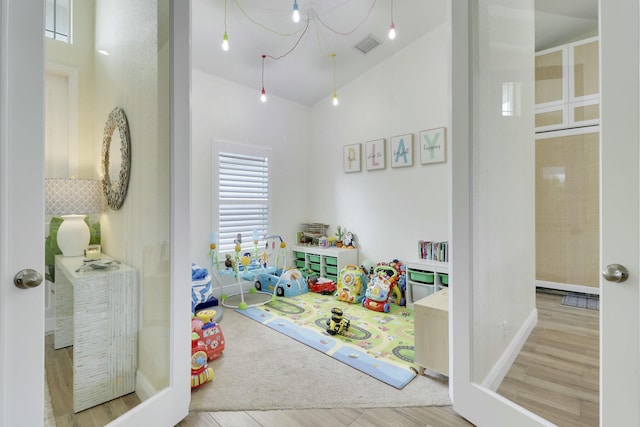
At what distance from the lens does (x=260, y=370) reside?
2148mm

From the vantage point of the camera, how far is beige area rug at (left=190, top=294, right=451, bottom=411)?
178 cm

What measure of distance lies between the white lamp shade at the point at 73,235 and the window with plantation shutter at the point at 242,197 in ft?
8.23

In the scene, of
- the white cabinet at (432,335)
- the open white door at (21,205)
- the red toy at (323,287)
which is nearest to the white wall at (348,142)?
the red toy at (323,287)

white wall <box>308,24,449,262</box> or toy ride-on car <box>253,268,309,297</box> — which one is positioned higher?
white wall <box>308,24,449,262</box>

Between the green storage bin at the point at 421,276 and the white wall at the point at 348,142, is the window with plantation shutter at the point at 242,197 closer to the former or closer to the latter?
the white wall at the point at 348,142

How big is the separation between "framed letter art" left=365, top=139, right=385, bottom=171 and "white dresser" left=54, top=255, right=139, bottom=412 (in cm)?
328

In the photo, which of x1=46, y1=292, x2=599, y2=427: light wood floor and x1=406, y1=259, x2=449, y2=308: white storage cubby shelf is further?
x1=406, y1=259, x2=449, y2=308: white storage cubby shelf

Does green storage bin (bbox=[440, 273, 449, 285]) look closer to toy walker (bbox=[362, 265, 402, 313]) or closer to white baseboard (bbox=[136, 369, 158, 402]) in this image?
toy walker (bbox=[362, 265, 402, 313])

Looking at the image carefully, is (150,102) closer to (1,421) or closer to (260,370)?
(1,421)

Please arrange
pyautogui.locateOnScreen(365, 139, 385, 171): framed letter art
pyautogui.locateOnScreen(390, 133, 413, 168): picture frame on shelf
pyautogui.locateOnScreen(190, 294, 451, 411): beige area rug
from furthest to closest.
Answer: pyautogui.locateOnScreen(365, 139, 385, 171): framed letter art
pyautogui.locateOnScreen(390, 133, 413, 168): picture frame on shelf
pyautogui.locateOnScreen(190, 294, 451, 411): beige area rug

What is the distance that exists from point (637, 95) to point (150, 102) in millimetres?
Result: 2188

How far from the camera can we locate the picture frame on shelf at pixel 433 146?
3.53m

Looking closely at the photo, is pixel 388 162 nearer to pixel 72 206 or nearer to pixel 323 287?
pixel 323 287

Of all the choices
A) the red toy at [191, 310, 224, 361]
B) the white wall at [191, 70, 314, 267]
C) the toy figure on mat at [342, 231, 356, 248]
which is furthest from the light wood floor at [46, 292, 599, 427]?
the toy figure on mat at [342, 231, 356, 248]
